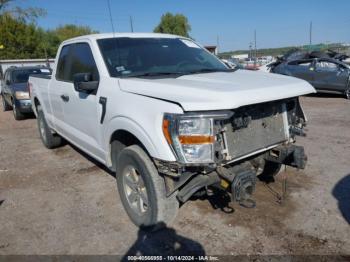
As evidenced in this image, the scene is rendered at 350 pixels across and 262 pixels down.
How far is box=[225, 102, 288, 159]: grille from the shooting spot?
3061mm

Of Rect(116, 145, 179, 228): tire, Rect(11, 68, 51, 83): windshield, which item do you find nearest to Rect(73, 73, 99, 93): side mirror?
Rect(116, 145, 179, 228): tire

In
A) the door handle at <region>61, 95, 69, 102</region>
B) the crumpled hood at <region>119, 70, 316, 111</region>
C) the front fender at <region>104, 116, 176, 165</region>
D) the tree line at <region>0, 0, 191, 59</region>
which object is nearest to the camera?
the crumpled hood at <region>119, 70, 316, 111</region>

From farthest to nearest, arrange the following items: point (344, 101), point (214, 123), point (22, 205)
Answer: point (344, 101) → point (22, 205) → point (214, 123)

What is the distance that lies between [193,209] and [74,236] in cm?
131

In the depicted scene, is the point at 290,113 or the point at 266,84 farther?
the point at 290,113

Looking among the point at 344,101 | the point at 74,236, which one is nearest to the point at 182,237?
the point at 74,236

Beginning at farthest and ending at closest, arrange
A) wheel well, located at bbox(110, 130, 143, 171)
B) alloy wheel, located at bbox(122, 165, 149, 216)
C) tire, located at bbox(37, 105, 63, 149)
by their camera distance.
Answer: tire, located at bbox(37, 105, 63, 149)
wheel well, located at bbox(110, 130, 143, 171)
alloy wheel, located at bbox(122, 165, 149, 216)

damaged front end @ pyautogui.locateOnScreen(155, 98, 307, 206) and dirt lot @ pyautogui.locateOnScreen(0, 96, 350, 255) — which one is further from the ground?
damaged front end @ pyautogui.locateOnScreen(155, 98, 307, 206)

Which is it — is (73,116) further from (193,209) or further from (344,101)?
(344,101)

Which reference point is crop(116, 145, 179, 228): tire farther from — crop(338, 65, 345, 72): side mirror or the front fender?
crop(338, 65, 345, 72): side mirror

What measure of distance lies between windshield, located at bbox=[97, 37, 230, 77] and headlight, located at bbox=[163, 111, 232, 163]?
1143 mm

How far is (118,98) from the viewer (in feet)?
11.2

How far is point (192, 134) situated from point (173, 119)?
7.8 inches

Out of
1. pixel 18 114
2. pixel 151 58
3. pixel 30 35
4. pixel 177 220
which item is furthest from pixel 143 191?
pixel 30 35
